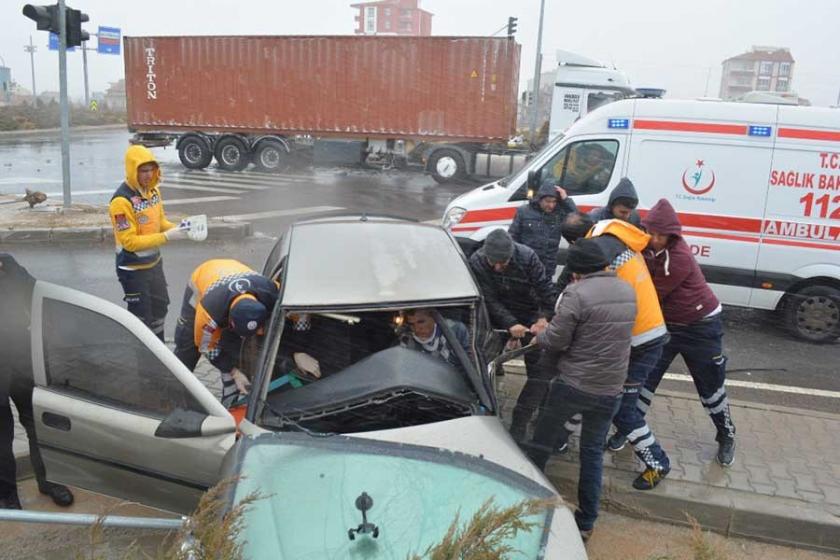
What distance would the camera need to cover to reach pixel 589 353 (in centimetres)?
333

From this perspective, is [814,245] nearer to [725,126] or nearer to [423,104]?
[725,126]

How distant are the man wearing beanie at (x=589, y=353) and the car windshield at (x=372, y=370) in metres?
0.45

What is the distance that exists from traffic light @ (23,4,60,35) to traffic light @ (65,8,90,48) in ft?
0.57

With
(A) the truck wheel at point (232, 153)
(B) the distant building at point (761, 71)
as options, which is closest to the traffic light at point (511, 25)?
(A) the truck wheel at point (232, 153)

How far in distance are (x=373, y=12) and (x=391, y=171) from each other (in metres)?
98.5

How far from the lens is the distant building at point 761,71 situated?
268 feet

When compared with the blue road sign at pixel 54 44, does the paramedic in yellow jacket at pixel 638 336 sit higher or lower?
lower

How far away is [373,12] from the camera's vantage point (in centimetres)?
11006

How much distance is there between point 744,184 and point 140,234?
5394 millimetres

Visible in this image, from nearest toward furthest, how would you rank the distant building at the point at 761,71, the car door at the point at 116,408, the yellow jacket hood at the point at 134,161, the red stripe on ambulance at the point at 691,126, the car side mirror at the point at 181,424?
1. the car side mirror at the point at 181,424
2. the car door at the point at 116,408
3. the yellow jacket hood at the point at 134,161
4. the red stripe on ambulance at the point at 691,126
5. the distant building at the point at 761,71

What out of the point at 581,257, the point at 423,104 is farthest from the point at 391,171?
the point at 581,257

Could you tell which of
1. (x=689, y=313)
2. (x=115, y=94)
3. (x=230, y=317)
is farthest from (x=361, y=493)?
(x=115, y=94)

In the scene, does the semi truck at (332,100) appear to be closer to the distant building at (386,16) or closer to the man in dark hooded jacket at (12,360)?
the man in dark hooded jacket at (12,360)

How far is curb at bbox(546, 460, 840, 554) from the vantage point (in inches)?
144
